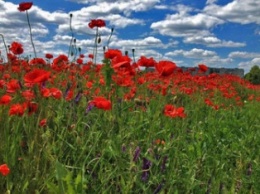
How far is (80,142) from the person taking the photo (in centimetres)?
271

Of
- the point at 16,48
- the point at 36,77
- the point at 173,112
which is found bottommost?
the point at 173,112

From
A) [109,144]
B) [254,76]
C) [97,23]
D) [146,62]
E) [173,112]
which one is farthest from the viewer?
[254,76]

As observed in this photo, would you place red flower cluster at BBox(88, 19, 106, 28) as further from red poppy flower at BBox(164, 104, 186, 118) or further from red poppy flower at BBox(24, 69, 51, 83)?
red poppy flower at BBox(24, 69, 51, 83)

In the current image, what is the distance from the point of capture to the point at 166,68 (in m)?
2.65

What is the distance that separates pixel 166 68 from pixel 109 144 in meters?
0.57

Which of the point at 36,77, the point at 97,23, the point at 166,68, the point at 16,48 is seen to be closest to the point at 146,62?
the point at 166,68

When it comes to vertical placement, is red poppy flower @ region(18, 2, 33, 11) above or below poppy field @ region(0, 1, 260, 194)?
above

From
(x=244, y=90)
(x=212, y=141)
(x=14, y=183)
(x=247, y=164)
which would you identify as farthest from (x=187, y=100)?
(x=244, y=90)

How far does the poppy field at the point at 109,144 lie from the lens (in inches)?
91.0

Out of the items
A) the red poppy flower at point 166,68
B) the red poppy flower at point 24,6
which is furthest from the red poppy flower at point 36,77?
the red poppy flower at point 24,6

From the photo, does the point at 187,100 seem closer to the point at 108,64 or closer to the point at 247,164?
the point at 247,164

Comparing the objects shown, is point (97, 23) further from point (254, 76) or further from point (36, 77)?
point (254, 76)

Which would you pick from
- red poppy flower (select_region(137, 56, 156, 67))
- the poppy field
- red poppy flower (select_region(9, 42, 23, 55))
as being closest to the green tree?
the poppy field

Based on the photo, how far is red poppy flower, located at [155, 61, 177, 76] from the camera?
8.68ft
